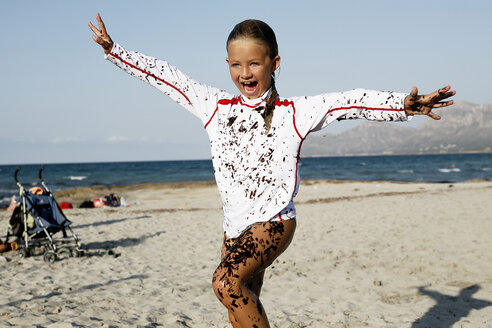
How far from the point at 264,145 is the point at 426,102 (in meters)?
0.84

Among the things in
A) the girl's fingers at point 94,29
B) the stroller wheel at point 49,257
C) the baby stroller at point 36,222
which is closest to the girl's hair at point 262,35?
the girl's fingers at point 94,29

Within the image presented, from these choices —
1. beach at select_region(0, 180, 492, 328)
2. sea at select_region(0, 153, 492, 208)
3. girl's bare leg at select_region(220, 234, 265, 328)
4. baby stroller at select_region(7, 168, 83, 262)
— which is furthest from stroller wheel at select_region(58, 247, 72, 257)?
sea at select_region(0, 153, 492, 208)

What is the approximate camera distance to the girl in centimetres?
219

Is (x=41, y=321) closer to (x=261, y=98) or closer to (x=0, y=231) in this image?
(x=261, y=98)

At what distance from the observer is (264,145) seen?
2.37 metres

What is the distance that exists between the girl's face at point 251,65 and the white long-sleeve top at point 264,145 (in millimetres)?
65

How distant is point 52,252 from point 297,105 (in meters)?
7.13

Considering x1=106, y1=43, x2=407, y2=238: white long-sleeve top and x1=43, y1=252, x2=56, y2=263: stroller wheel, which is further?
x1=43, y1=252, x2=56, y2=263: stroller wheel

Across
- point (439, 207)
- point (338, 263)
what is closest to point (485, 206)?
point (439, 207)

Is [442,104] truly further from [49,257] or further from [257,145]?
[49,257]

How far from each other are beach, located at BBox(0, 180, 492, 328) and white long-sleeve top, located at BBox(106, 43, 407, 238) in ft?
9.63

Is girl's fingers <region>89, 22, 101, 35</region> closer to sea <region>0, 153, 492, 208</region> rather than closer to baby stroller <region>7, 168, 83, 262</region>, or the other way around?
baby stroller <region>7, 168, 83, 262</region>

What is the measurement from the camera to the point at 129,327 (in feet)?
15.8

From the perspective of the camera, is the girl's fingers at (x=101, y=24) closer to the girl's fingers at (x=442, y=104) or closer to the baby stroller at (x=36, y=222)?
the girl's fingers at (x=442, y=104)
